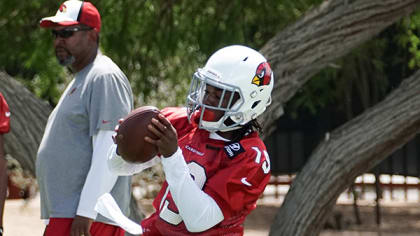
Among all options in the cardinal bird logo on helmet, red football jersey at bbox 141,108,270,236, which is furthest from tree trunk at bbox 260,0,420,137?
red football jersey at bbox 141,108,270,236

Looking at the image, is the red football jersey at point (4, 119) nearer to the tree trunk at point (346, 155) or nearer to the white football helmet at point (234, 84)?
the white football helmet at point (234, 84)

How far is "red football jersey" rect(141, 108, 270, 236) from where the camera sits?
3.30 metres

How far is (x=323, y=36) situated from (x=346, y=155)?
0.84 m

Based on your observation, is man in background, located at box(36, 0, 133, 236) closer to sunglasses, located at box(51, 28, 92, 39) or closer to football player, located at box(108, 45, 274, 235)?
sunglasses, located at box(51, 28, 92, 39)

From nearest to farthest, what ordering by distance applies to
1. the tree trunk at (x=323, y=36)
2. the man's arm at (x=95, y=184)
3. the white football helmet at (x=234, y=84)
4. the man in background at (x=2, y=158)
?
the white football helmet at (x=234, y=84) < the man's arm at (x=95, y=184) < the man in background at (x=2, y=158) < the tree trunk at (x=323, y=36)

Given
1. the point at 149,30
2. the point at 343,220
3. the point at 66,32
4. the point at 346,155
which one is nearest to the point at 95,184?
the point at 66,32

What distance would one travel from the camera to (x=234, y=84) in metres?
3.42

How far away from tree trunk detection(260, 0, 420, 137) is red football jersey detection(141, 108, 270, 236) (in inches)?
115

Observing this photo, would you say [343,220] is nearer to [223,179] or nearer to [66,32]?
[66,32]

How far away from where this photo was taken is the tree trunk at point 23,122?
633 cm

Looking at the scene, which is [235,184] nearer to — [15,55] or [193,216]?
[193,216]

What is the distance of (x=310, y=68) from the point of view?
654cm

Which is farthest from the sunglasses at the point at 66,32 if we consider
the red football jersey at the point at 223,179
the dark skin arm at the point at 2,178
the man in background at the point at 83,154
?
the red football jersey at the point at 223,179

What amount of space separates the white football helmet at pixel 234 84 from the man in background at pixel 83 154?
90 centimetres
